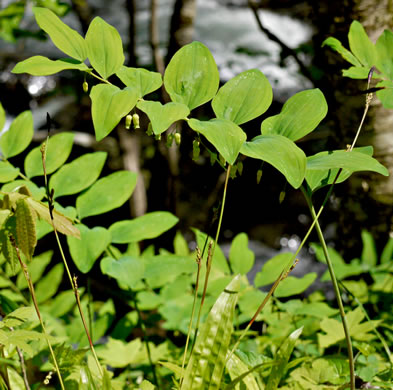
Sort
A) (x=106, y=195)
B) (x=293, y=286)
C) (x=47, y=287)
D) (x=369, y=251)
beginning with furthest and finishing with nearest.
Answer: (x=369, y=251) → (x=47, y=287) → (x=293, y=286) → (x=106, y=195)

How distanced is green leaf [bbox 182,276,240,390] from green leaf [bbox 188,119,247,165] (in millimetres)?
256

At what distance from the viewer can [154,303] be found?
1.18 m

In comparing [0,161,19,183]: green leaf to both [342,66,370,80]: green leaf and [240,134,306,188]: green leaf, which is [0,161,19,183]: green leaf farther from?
[342,66,370,80]: green leaf

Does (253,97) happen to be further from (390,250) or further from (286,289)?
(390,250)

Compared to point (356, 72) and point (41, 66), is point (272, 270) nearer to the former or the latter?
point (356, 72)

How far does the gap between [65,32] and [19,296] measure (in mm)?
775

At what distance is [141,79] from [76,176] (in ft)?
1.15

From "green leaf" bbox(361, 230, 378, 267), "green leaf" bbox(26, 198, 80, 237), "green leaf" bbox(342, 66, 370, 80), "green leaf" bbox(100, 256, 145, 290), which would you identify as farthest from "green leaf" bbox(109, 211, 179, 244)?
"green leaf" bbox(361, 230, 378, 267)

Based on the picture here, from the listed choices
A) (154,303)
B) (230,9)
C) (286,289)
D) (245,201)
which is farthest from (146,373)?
(230,9)

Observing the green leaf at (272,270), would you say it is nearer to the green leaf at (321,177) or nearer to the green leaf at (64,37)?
the green leaf at (321,177)

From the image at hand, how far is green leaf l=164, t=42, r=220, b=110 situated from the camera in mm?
669

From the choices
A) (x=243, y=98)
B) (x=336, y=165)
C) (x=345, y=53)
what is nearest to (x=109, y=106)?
(x=243, y=98)

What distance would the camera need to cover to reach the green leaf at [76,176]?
3.05ft

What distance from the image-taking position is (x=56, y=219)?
29.0 inches
